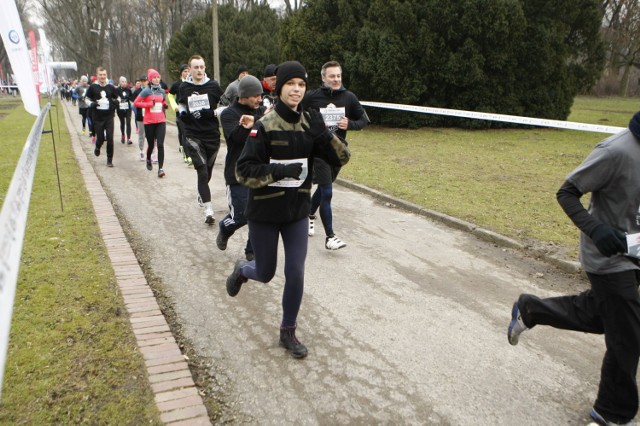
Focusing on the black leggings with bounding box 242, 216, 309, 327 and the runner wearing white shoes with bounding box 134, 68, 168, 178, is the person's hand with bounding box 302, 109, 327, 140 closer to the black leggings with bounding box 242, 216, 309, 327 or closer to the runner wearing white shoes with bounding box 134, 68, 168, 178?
the black leggings with bounding box 242, 216, 309, 327

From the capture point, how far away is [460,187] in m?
8.92

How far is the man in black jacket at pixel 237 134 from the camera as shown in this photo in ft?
15.7

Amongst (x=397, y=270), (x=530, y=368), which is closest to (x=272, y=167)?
(x=530, y=368)

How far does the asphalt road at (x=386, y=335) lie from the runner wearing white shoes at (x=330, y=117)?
382 millimetres

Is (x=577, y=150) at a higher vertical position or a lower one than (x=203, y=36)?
lower

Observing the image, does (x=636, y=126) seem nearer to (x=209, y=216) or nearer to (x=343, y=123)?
(x=343, y=123)

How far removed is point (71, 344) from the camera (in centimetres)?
346

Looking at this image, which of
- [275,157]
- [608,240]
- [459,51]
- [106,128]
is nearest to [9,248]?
[275,157]

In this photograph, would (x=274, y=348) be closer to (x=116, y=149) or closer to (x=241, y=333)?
(x=241, y=333)

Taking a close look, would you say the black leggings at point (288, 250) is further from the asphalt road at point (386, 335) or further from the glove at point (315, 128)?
the glove at point (315, 128)

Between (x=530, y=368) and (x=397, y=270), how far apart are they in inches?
77.7

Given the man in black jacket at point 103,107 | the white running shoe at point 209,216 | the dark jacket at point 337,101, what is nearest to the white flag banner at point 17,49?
the white running shoe at point 209,216

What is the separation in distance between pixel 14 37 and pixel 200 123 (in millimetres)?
2262

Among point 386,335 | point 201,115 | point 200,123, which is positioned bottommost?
point 386,335
